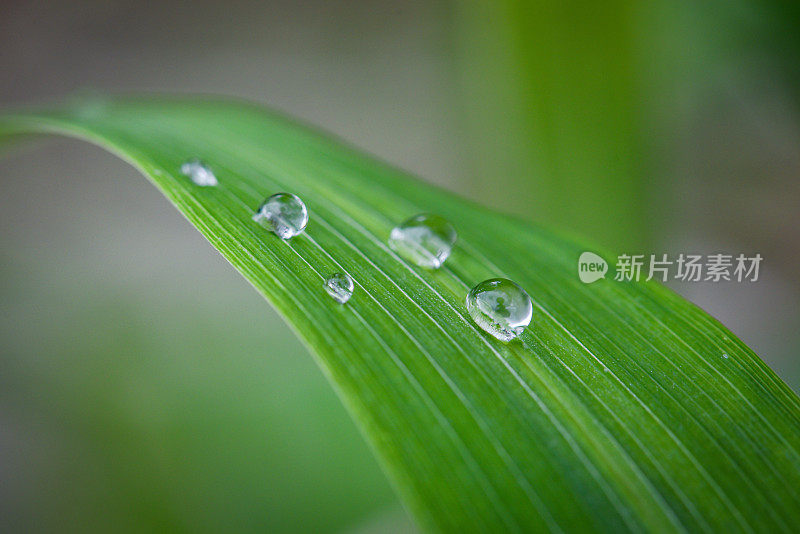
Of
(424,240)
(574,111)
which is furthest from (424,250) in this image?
(574,111)

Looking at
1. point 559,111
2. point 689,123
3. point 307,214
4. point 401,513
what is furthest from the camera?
point 689,123

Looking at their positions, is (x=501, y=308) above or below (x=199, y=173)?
below

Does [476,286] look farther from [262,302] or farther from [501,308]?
[262,302]

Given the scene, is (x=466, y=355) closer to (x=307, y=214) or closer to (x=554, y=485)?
(x=554, y=485)

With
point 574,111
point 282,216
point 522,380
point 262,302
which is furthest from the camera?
point 262,302

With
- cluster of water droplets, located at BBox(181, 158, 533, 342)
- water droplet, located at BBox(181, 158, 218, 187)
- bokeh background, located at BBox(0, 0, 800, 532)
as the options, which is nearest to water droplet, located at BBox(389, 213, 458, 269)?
cluster of water droplets, located at BBox(181, 158, 533, 342)

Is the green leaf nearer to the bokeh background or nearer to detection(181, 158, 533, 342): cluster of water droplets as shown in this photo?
detection(181, 158, 533, 342): cluster of water droplets

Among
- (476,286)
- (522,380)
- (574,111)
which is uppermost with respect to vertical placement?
(574,111)

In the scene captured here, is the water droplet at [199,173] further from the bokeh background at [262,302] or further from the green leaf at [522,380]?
the bokeh background at [262,302]

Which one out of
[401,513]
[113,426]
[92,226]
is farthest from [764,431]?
[92,226]
